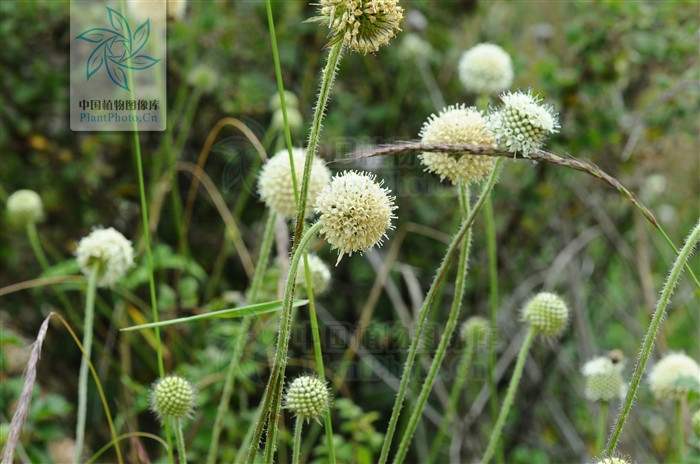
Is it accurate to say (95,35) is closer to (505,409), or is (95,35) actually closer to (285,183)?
(285,183)

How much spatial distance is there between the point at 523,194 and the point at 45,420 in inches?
76.7

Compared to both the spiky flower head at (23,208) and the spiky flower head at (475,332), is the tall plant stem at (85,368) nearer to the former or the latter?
the spiky flower head at (23,208)

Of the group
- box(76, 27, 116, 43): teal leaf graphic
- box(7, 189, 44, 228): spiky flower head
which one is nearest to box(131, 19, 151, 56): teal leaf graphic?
box(76, 27, 116, 43): teal leaf graphic

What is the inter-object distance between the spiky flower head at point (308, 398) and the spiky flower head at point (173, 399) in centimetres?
21

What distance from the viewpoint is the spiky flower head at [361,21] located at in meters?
1.01

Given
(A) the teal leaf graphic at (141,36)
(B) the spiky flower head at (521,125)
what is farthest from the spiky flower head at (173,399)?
(A) the teal leaf graphic at (141,36)

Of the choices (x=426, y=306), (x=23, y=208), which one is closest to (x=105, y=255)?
(x=23, y=208)

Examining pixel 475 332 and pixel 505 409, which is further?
pixel 475 332

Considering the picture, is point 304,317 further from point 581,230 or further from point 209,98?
point 581,230

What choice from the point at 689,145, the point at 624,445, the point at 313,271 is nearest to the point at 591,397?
the point at 313,271

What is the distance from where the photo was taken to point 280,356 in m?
0.98

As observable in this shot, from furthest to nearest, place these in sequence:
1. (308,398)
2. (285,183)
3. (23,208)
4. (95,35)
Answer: (95,35) < (23,208) < (285,183) < (308,398)

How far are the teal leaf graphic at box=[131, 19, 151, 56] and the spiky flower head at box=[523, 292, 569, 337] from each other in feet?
4.75

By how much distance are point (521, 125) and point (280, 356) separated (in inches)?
21.3
